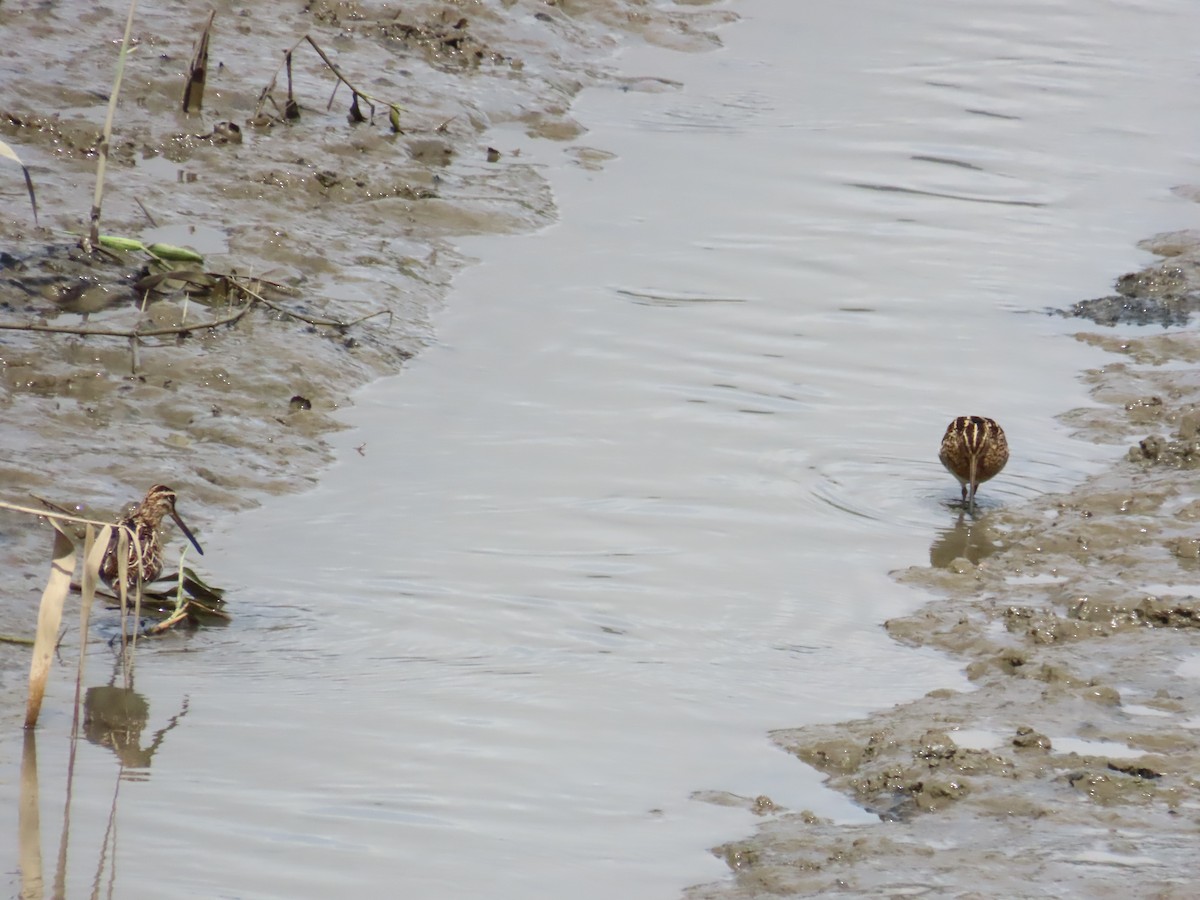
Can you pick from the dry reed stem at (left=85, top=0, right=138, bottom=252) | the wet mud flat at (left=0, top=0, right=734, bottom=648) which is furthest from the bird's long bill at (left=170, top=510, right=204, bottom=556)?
the dry reed stem at (left=85, top=0, right=138, bottom=252)

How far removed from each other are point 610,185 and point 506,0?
3.47 meters

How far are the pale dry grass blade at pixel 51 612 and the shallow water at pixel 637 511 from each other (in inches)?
11.8

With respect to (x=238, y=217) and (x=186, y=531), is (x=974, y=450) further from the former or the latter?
(x=238, y=217)

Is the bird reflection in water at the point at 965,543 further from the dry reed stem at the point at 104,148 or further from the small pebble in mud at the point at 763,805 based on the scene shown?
the dry reed stem at the point at 104,148

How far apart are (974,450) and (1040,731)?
194cm

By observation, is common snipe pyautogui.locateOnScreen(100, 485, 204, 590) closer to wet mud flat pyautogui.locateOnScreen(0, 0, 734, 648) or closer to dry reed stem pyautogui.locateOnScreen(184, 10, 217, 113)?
wet mud flat pyautogui.locateOnScreen(0, 0, 734, 648)

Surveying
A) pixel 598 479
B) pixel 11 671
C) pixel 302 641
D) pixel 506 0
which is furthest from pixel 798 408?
pixel 506 0

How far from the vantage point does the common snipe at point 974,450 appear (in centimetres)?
674

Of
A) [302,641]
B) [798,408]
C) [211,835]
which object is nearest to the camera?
[211,835]

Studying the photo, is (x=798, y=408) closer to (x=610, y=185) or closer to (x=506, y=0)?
(x=610, y=185)

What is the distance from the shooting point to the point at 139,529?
5.34 m

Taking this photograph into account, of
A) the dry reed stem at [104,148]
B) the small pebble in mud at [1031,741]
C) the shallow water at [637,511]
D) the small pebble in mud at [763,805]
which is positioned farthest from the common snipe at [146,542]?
the small pebble in mud at [1031,741]

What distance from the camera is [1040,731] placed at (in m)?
5.03

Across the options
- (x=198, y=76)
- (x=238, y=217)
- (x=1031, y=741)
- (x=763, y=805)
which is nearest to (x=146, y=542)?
(x=763, y=805)
